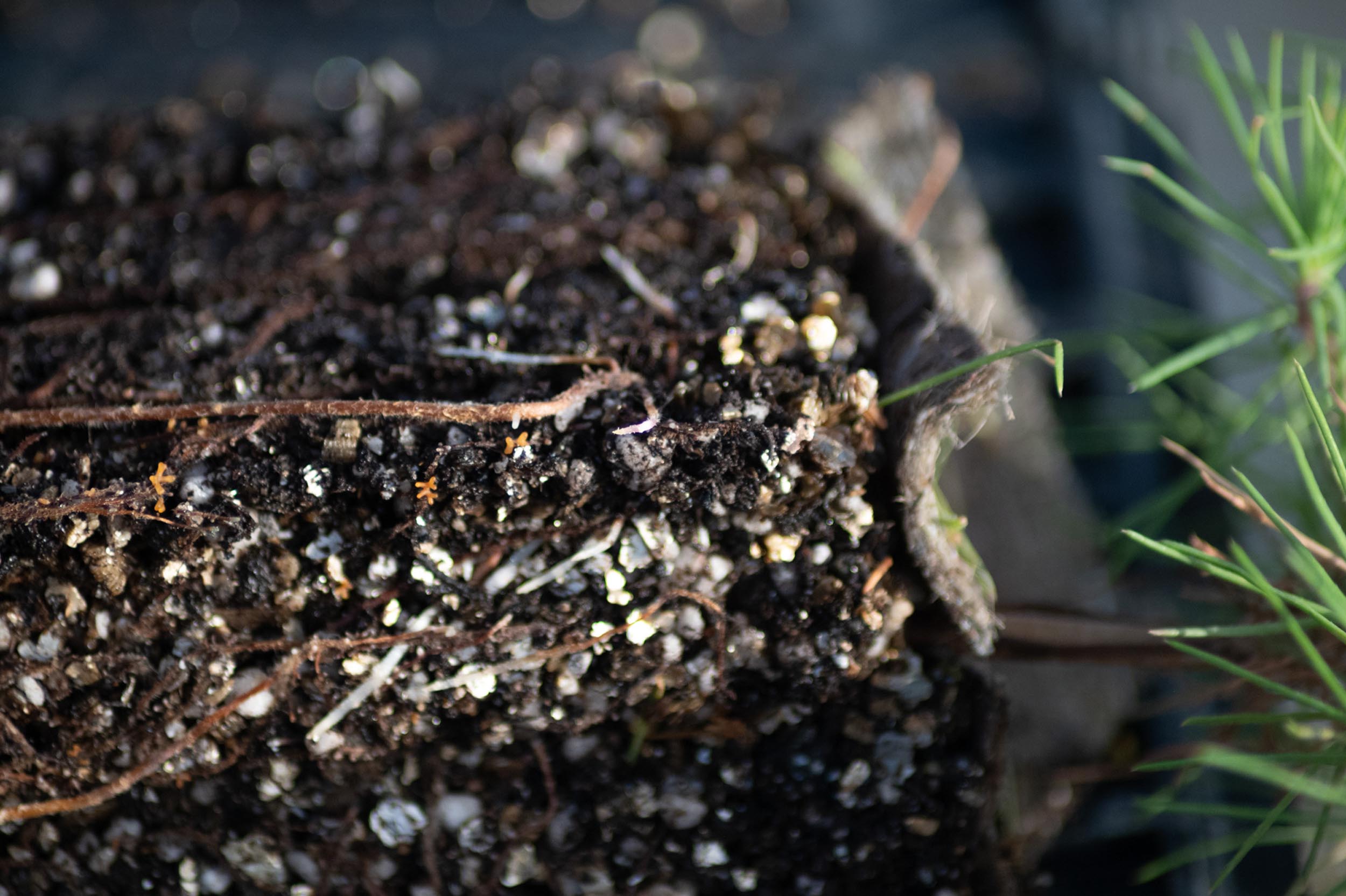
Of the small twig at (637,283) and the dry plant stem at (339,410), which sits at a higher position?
the small twig at (637,283)

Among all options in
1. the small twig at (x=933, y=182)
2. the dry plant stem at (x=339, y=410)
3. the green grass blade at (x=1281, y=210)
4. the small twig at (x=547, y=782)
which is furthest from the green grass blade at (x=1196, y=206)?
the small twig at (x=547, y=782)

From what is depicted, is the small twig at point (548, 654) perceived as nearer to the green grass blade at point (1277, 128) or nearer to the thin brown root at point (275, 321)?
the thin brown root at point (275, 321)

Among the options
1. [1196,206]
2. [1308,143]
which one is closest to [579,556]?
[1196,206]

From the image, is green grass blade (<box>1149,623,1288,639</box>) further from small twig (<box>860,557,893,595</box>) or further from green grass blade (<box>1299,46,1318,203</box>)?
green grass blade (<box>1299,46,1318,203</box>)

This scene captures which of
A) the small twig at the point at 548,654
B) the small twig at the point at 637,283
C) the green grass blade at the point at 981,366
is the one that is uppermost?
the green grass blade at the point at 981,366

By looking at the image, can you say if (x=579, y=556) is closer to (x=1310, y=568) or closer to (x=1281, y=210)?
(x=1310, y=568)

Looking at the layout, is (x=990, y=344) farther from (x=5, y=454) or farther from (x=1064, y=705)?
(x=5, y=454)
